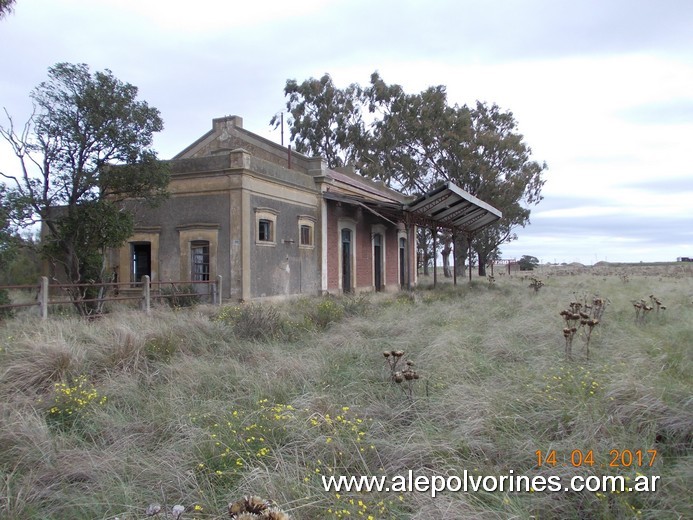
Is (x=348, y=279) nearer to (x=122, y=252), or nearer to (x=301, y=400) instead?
(x=122, y=252)

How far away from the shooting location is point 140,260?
15828mm

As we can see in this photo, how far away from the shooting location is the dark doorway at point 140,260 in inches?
618

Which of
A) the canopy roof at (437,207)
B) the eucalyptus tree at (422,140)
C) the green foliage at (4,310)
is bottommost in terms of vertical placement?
the green foliage at (4,310)

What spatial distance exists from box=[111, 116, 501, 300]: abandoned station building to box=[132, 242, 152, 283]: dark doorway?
3 cm

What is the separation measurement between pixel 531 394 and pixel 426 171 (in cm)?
A: 3256

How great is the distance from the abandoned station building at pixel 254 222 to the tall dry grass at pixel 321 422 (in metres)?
7.12

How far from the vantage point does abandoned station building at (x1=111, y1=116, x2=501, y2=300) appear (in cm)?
1437

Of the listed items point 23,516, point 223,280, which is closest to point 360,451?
point 23,516

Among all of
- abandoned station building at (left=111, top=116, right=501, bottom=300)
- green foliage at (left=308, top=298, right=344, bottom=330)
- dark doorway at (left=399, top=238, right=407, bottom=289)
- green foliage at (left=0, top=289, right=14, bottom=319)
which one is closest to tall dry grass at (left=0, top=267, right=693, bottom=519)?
green foliage at (left=308, top=298, right=344, bottom=330)

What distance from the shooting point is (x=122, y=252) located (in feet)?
51.3

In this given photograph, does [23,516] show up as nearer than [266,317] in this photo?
Yes

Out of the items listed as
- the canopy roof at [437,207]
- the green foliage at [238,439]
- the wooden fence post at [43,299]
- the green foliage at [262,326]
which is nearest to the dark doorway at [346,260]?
the canopy roof at [437,207]

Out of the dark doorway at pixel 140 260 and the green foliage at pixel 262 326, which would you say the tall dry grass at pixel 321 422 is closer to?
the green foliage at pixel 262 326
